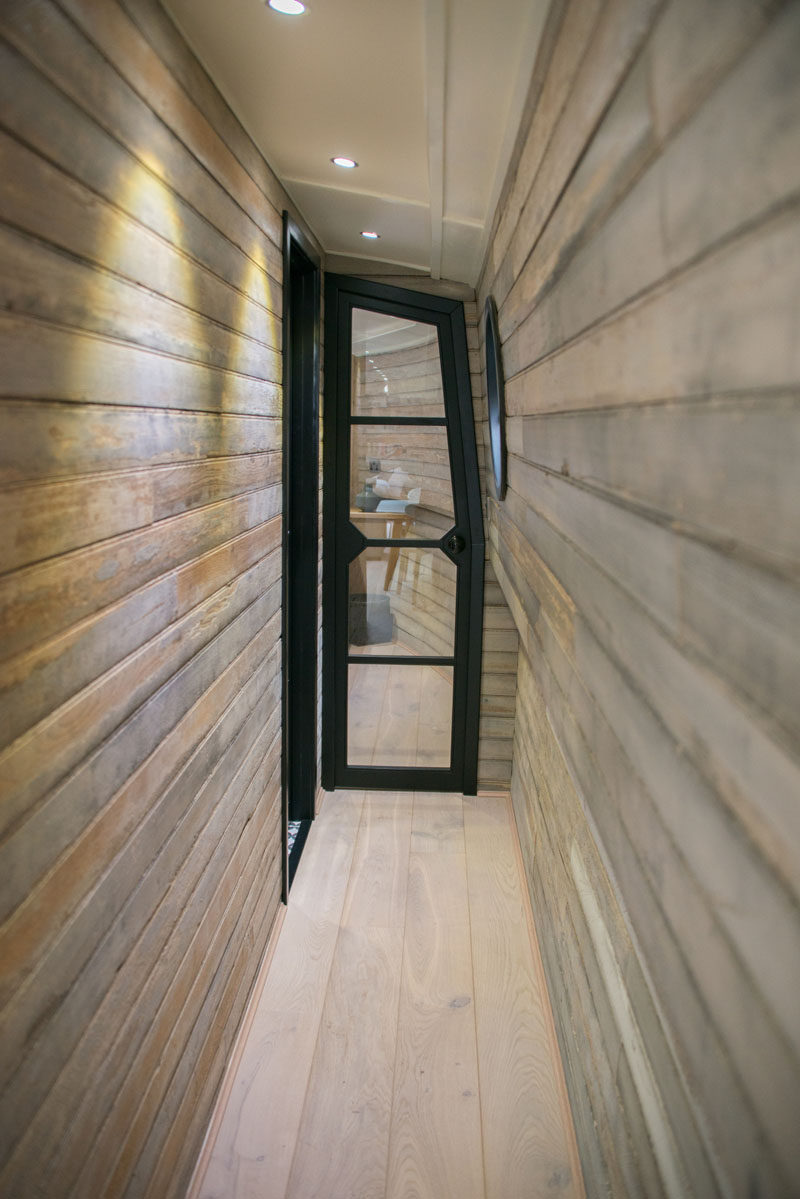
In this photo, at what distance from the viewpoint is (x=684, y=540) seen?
64 cm

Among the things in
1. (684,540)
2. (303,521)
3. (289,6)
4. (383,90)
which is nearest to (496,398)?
(383,90)

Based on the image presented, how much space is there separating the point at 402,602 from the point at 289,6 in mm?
2445

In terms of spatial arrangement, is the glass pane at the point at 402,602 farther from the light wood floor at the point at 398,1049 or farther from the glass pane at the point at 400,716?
the light wood floor at the point at 398,1049

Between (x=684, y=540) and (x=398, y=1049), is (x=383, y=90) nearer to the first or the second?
(x=684, y=540)

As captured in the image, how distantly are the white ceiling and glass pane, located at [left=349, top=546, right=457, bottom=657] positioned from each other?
1.45 metres

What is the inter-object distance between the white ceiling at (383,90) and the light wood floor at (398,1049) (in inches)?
88.3

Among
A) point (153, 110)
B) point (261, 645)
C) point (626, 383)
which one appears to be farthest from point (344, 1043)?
point (153, 110)

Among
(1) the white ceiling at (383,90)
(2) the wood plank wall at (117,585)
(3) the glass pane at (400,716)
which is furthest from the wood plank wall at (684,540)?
(3) the glass pane at (400,716)

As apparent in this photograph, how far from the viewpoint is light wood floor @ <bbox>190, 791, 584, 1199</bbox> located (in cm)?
180

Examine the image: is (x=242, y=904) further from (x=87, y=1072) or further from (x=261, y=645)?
(x=87, y=1072)

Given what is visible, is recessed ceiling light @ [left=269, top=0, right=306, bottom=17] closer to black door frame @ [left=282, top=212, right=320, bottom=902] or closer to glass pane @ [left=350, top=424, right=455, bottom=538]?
black door frame @ [left=282, top=212, right=320, bottom=902]

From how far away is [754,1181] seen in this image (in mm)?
526

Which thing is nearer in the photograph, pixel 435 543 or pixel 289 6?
pixel 289 6

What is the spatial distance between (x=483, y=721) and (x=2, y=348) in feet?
9.72
